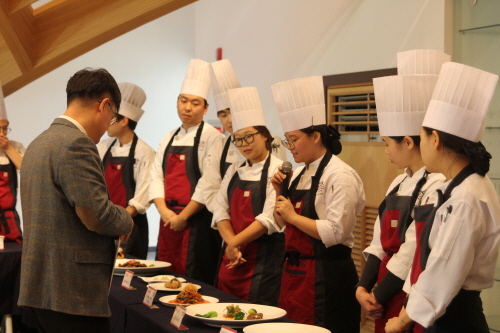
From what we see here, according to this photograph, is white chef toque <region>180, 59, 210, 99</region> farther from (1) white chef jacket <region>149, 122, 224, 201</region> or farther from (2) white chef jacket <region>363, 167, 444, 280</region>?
(2) white chef jacket <region>363, 167, 444, 280</region>

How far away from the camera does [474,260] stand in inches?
67.8

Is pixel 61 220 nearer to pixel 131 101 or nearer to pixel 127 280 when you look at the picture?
pixel 127 280

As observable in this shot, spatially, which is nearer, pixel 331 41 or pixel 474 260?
pixel 474 260

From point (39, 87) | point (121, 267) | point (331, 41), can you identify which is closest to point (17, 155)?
point (121, 267)

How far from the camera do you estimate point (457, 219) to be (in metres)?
1.67

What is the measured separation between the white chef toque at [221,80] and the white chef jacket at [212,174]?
0.31 metres

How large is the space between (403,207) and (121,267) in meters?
1.52

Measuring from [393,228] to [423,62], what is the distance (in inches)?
27.8

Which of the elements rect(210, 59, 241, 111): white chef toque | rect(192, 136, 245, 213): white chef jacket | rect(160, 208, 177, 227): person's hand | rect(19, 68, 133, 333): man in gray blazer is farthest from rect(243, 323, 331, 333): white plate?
rect(210, 59, 241, 111): white chef toque

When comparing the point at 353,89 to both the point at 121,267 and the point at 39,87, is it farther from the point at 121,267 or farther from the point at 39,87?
the point at 39,87

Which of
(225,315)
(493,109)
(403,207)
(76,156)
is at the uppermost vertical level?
(493,109)

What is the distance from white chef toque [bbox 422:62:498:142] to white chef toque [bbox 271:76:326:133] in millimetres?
965

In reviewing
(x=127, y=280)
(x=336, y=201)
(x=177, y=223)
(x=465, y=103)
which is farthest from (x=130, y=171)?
(x=465, y=103)

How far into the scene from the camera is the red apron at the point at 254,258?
300 centimetres
